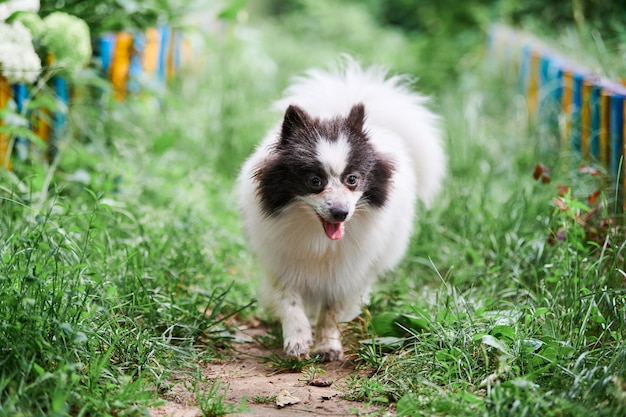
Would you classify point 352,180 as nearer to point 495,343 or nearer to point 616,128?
point 495,343

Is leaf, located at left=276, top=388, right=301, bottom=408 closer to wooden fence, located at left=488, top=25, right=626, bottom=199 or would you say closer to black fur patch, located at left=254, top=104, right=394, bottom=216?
black fur patch, located at left=254, top=104, right=394, bottom=216

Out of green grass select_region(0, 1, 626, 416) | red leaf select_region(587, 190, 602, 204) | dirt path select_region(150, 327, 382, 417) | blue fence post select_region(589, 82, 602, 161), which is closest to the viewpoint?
green grass select_region(0, 1, 626, 416)

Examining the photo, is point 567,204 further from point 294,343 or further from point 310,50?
point 310,50

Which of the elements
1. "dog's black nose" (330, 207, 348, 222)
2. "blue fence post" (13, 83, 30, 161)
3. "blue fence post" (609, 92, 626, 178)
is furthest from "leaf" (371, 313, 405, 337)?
"blue fence post" (13, 83, 30, 161)

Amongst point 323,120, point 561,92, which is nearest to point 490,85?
point 561,92

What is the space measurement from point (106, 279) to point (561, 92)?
3.97m

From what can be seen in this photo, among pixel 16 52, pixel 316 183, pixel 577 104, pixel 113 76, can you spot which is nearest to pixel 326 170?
pixel 316 183

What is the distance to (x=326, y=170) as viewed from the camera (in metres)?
3.48

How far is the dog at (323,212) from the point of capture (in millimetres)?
3516

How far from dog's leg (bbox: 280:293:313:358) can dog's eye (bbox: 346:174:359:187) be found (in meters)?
0.67

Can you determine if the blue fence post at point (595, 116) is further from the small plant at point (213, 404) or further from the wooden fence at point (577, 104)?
the small plant at point (213, 404)

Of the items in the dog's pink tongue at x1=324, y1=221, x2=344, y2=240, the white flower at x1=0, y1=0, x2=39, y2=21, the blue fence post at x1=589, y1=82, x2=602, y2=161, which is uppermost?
the white flower at x1=0, y1=0, x2=39, y2=21

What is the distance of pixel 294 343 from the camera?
3.66 m

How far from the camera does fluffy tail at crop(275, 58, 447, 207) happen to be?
→ 4.39 metres
